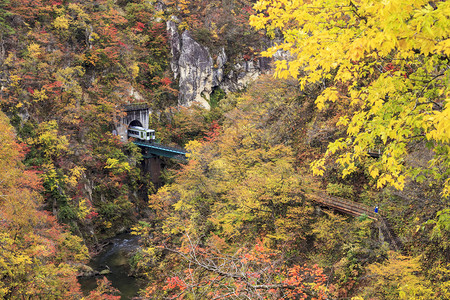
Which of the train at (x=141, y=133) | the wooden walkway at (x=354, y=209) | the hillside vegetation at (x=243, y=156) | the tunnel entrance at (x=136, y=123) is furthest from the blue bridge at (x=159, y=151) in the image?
the wooden walkway at (x=354, y=209)

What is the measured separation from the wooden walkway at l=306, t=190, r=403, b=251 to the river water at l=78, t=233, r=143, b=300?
12.6 meters

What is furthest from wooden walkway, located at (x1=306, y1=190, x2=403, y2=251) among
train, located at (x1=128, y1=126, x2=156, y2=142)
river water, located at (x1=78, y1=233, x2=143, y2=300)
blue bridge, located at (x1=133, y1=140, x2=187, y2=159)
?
train, located at (x1=128, y1=126, x2=156, y2=142)

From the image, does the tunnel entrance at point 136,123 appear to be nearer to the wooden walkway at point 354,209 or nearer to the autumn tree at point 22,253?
the autumn tree at point 22,253

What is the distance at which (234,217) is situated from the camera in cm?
1426

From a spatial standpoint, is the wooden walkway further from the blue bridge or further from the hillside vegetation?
the blue bridge

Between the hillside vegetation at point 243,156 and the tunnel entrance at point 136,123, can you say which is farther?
the tunnel entrance at point 136,123

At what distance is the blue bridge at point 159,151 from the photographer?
3239cm

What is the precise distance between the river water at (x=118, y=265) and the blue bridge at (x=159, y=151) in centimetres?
979

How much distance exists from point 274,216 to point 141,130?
25.8 meters

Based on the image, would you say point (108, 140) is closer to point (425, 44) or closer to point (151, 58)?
point (151, 58)

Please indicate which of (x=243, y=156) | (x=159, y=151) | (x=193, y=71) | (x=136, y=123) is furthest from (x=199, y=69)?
(x=243, y=156)

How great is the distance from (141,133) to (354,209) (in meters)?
27.5

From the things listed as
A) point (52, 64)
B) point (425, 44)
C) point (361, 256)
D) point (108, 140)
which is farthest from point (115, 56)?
point (425, 44)

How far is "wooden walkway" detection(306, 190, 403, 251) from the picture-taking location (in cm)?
1149
